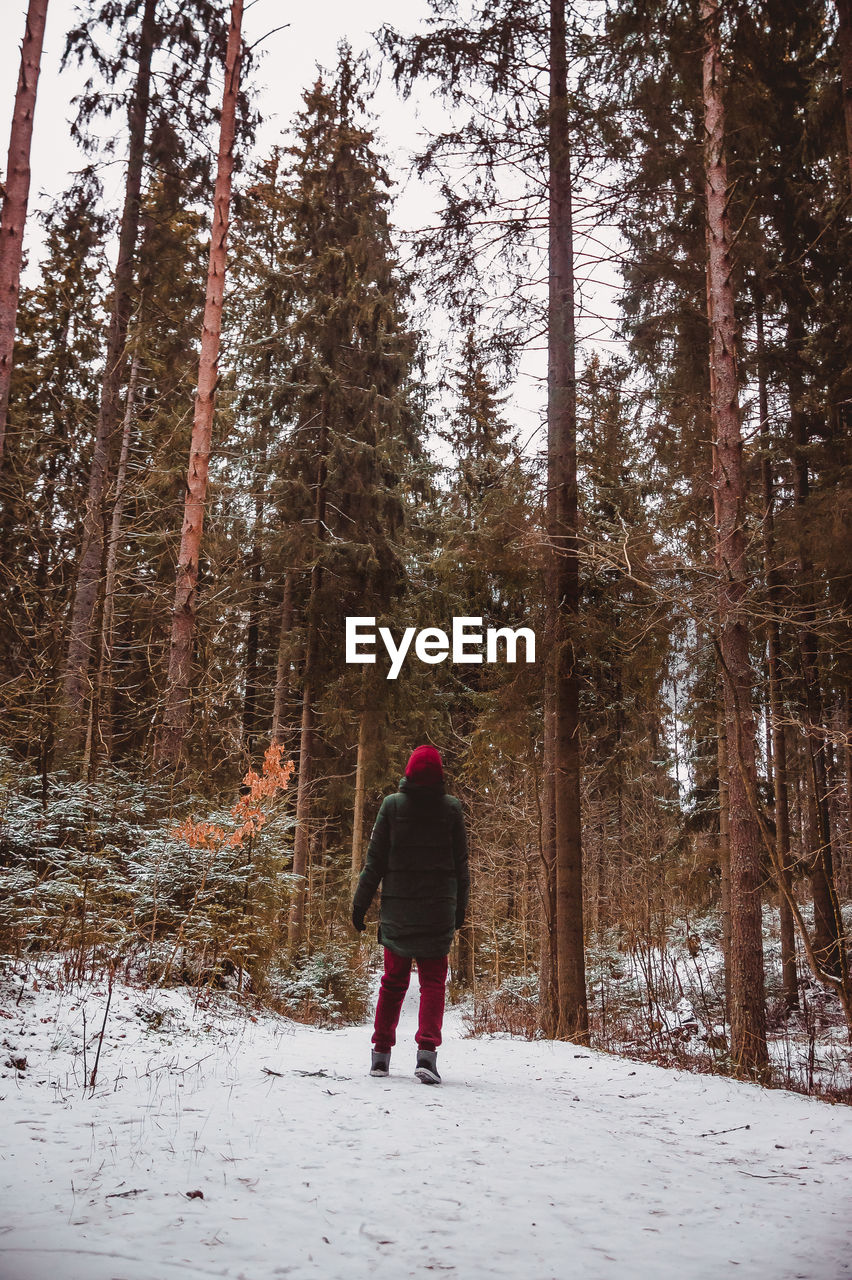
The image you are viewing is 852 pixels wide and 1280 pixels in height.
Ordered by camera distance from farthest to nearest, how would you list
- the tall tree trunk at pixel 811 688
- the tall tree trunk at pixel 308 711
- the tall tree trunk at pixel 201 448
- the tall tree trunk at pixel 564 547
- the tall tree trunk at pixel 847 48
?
1. the tall tree trunk at pixel 308 711
2. the tall tree trunk at pixel 811 688
3. the tall tree trunk at pixel 201 448
4. the tall tree trunk at pixel 564 547
5. the tall tree trunk at pixel 847 48

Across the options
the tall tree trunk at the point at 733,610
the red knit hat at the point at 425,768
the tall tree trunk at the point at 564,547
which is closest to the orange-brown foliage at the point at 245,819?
the red knit hat at the point at 425,768

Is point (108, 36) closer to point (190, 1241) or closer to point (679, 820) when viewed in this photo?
point (190, 1241)

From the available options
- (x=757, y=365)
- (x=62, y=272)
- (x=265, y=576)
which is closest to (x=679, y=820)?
(x=757, y=365)

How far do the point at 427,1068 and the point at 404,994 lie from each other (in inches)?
19.6

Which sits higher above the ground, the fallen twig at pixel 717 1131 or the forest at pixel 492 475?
the forest at pixel 492 475

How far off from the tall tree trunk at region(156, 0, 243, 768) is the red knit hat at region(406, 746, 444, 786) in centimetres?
459

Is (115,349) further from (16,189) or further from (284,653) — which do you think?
(284,653)

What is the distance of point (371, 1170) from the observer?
10.7 feet

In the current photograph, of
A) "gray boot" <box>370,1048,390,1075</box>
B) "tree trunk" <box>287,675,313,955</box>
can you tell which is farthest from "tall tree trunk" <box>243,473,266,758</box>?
"gray boot" <box>370,1048,390,1075</box>

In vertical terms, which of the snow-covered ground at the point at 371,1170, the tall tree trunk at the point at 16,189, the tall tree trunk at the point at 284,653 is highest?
the tall tree trunk at the point at 16,189

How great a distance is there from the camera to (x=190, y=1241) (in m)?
2.45

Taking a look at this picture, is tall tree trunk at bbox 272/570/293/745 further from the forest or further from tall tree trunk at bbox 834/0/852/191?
tall tree trunk at bbox 834/0/852/191

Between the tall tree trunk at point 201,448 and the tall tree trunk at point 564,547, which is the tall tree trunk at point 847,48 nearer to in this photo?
the tall tree trunk at point 564,547

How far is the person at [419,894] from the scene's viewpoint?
5516 millimetres
